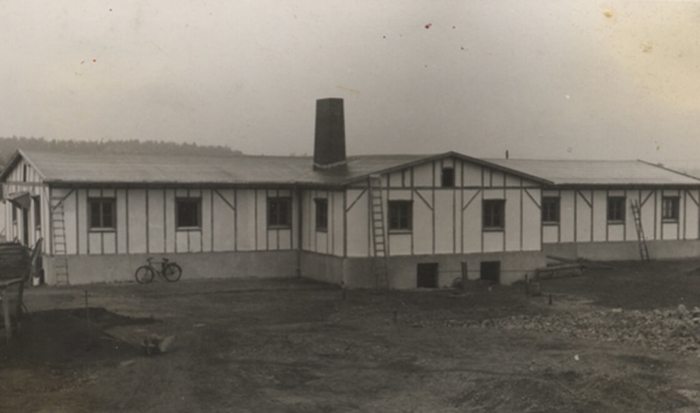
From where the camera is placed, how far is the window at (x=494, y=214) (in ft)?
85.4

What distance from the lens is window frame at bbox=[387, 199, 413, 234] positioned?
2447 centimetres

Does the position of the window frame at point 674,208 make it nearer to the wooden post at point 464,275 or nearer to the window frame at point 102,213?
the wooden post at point 464,275

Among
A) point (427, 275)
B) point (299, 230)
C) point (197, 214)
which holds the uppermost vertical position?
point (197, 214)

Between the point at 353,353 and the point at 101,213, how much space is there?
43.6ft

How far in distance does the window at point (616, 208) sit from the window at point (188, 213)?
18.0 meters

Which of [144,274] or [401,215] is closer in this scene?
[401,215]

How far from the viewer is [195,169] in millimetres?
27656

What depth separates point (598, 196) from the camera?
31953 mm

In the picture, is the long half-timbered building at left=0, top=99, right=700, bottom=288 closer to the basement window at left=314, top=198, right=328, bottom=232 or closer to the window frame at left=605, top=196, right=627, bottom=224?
the basement window at left=314, top=198, right=328, bottom=232

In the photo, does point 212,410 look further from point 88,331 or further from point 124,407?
point 88,331

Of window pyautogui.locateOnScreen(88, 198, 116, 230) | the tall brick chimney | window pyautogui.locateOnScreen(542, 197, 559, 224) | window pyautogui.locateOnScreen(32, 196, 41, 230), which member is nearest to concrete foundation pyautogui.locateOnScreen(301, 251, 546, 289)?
window pyautogui.locateOnScreen(542, 197, 559, 224)

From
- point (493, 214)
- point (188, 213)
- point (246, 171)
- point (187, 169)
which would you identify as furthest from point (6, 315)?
point (493, 214)

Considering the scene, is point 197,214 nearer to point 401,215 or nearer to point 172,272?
point 172,272

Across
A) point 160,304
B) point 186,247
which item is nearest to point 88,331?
point 160,304
